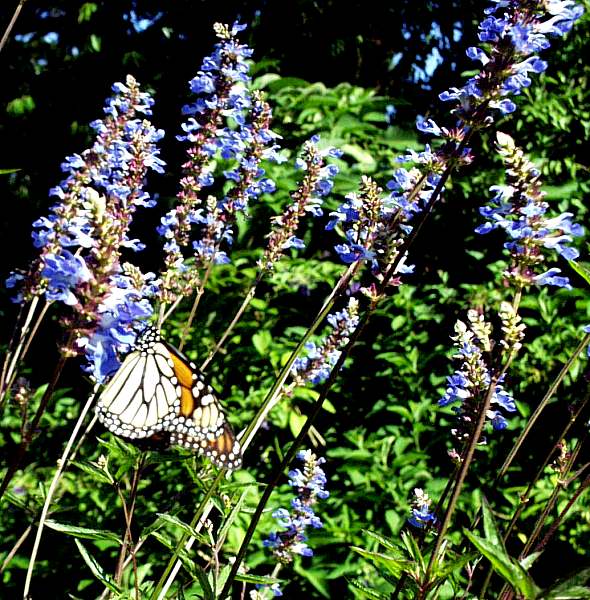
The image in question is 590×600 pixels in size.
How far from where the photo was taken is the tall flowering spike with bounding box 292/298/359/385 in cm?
254

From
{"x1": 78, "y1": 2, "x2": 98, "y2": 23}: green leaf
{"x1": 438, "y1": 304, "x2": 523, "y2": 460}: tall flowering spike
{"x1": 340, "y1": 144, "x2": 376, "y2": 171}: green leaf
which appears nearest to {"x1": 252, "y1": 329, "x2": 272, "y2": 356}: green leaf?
{"x1": 340, "y1": 144, "x2": 376, "y2": 171}: green leaf

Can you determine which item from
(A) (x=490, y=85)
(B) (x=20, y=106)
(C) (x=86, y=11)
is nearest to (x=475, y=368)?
(A) (x=490, y=85)

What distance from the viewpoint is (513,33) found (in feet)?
5.13

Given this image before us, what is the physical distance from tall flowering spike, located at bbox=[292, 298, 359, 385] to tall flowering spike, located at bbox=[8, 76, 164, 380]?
0.82 m

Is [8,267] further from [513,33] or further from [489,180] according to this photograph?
[513,33]

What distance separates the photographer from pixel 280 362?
4.21 m

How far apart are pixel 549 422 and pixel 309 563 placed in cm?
165

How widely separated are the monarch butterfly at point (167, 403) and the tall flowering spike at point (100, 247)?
22 centimetres

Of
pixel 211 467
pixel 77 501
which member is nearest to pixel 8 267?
pixel 77 501

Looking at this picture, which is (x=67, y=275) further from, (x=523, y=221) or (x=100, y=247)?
(x=523, y=221)

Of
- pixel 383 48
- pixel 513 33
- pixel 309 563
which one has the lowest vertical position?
pixel 309 563

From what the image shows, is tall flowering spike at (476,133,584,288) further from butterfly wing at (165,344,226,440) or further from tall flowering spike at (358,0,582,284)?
butterfly wing at (165,344,226,440)

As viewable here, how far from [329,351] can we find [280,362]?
1.60 metres

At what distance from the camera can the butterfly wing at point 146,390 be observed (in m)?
2.05
